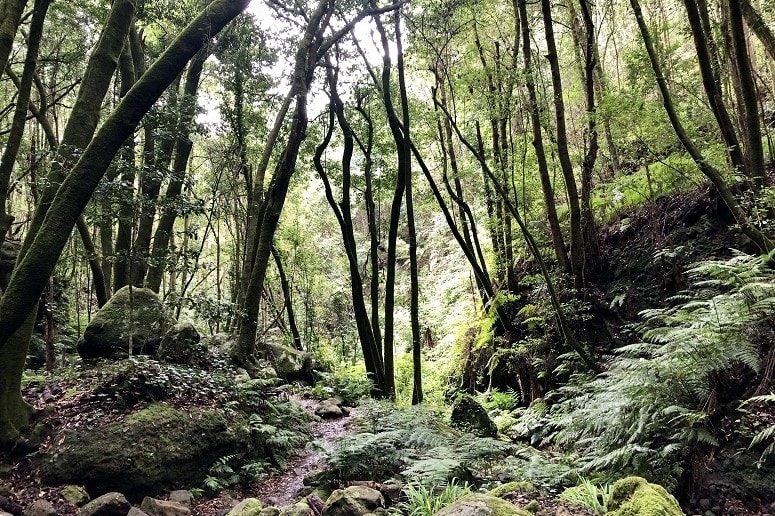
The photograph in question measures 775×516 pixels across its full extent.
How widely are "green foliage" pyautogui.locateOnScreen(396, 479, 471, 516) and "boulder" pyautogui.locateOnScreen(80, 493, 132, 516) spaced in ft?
9.16

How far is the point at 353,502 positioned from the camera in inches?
188

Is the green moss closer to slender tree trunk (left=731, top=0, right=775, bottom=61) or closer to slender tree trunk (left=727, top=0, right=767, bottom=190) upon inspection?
slender tree trunk (left=727, top=0, right=767, bottom=190)

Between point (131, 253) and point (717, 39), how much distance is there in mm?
11230

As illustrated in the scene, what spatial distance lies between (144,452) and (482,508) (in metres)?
4.27

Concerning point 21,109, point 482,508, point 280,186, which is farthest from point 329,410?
point 482,508

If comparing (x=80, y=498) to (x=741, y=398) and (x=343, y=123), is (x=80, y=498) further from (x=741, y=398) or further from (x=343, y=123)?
(x=343, y=123)

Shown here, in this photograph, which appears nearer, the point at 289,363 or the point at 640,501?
the point at 640,501

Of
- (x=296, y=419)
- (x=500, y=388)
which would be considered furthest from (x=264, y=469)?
(x=500, y=388)

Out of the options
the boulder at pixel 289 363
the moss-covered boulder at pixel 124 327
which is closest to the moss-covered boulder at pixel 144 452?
the moss-covered boulder at pixel 124 327

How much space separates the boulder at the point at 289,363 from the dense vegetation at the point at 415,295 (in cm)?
9

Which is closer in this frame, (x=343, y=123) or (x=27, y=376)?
(x=27, y=376)

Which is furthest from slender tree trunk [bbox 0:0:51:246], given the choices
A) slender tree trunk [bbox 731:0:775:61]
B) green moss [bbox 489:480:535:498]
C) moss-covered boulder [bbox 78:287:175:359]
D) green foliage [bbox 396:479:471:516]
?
slender tree trunk [bbox 731:0:775:61]

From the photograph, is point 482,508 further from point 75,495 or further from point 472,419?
point 472,419

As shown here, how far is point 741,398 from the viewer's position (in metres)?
4.96
